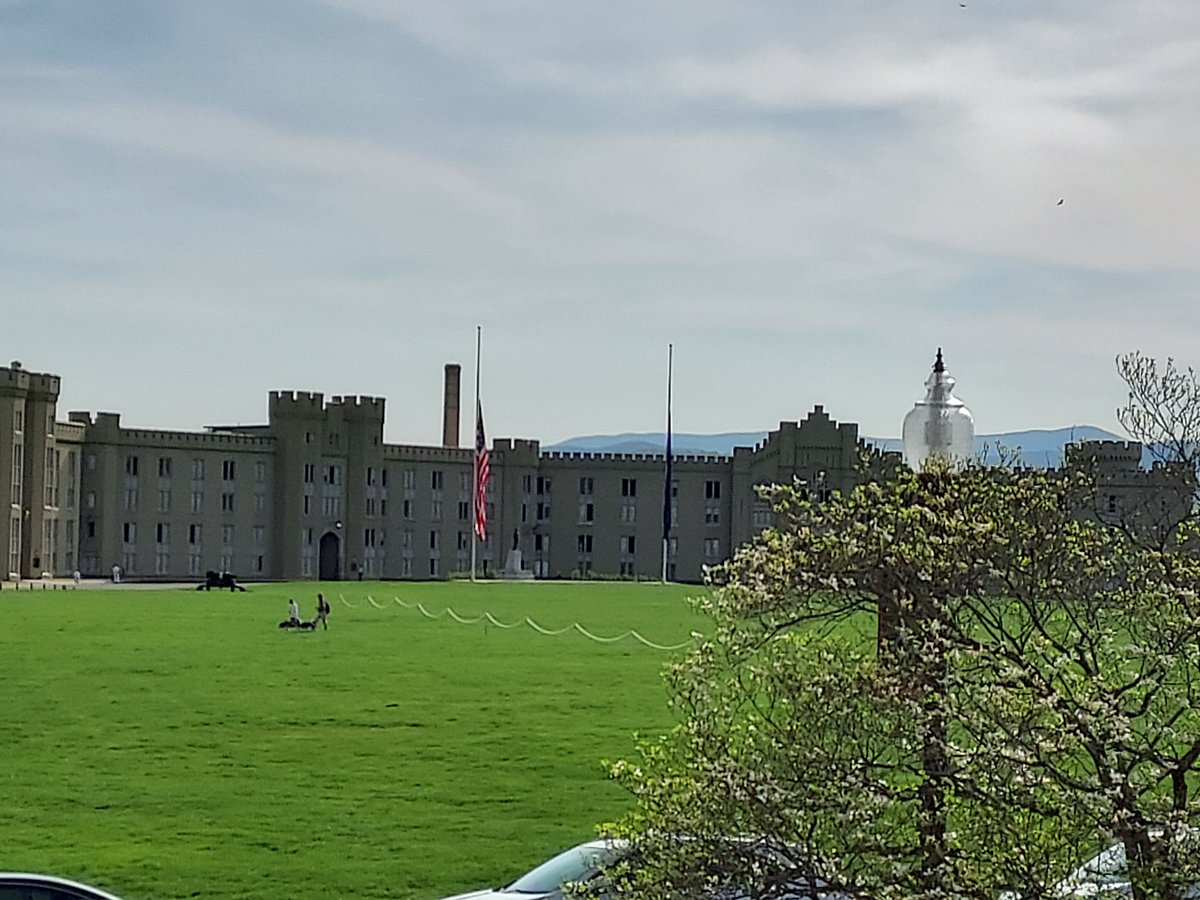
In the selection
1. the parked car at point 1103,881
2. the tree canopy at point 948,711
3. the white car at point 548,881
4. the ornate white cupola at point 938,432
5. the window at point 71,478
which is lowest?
the white car at point 548,881

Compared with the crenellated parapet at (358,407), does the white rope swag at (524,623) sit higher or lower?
lower

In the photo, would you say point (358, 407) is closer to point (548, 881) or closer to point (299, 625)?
point (299, 625)

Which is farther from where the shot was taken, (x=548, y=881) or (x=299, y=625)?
(x=299, y=625)

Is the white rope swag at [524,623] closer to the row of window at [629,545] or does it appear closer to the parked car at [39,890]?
the parked car at [39,890]

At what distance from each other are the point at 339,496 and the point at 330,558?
4.13 meters

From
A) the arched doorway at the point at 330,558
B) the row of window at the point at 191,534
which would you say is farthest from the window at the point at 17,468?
the arched doorway at the point at 330,558

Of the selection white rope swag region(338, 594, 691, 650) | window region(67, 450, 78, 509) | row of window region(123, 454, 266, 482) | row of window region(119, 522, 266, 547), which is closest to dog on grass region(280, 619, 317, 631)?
white rope swag region(338, 594, 691, 650)

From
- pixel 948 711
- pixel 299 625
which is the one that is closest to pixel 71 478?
pixel 299 625

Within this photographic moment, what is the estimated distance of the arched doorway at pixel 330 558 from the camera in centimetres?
11375

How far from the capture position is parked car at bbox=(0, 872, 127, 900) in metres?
10.9

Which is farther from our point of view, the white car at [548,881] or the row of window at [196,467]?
the row of window at [196,467]

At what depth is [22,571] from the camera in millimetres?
100125

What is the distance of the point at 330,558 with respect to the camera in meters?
114

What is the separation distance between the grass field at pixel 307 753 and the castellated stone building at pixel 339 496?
56.6 m
